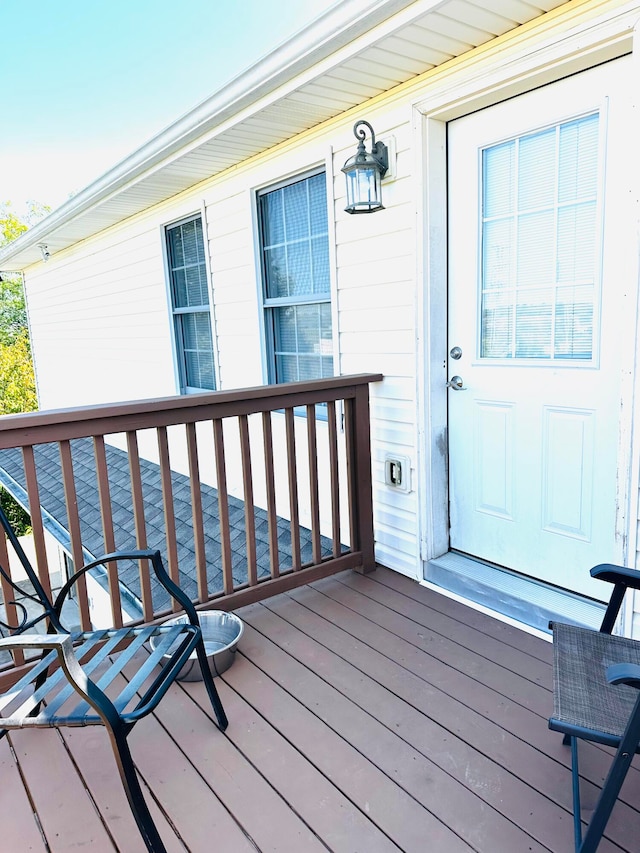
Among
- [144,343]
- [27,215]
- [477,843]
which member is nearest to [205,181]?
[144,343]

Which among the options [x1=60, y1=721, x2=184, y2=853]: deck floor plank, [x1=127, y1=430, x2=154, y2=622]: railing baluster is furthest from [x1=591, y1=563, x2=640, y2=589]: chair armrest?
[x1=127, y1=430, x2=154, y2=622]: railing baluster

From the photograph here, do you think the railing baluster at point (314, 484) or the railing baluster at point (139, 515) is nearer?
the railing baluster at point (139, 515)

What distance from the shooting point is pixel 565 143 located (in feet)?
7.28

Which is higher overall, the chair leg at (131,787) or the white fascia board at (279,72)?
the white fascia board at (279,72)

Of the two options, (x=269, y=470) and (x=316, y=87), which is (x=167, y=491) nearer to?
(x=269, y=470)

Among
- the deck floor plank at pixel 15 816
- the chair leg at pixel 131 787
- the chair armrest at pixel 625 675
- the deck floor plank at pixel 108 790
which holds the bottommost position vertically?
the deck floor plank at pixel 108 790

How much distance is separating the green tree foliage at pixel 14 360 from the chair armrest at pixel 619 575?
9302 mm

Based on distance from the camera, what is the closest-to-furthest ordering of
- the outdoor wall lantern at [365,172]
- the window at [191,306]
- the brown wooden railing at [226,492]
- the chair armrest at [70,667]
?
the chair armrest at [70,667]
the brown wooden railing at [226,492]
the outdoor wall lantern at [365,172]
the window at [191,306]

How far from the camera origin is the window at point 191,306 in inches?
185

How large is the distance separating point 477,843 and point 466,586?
1.29 metres

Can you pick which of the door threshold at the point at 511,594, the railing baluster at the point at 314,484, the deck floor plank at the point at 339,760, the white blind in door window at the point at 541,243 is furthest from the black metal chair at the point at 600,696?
the railing baluster at the point at 314,484

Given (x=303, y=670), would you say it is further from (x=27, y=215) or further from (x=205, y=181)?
(x=27, y=215)

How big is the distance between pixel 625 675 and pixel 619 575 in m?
0.47

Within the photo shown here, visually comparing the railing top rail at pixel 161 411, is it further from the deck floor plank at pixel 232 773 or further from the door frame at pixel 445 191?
the deck floor plank at pixel 232 773
